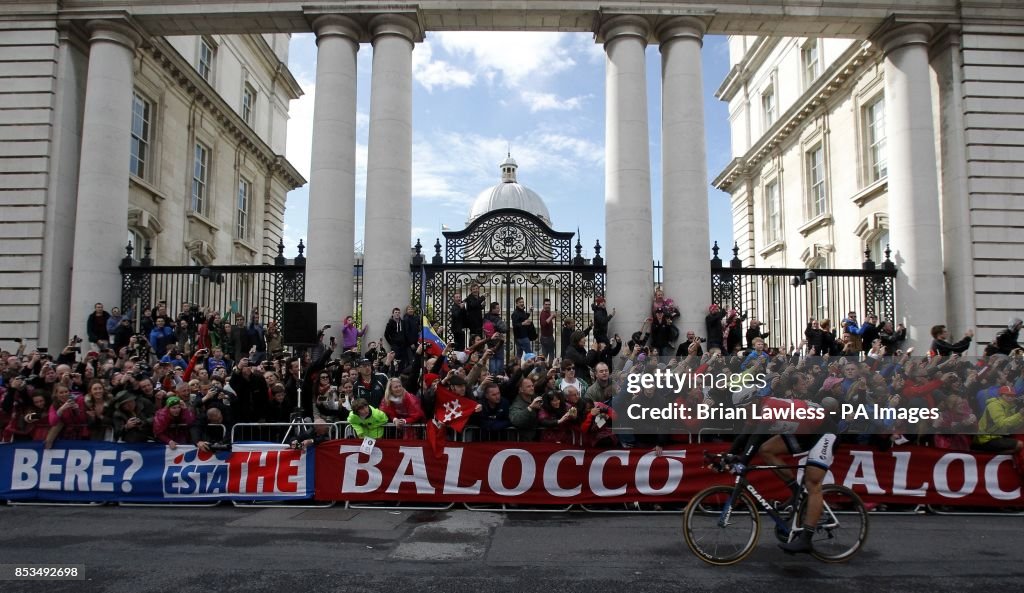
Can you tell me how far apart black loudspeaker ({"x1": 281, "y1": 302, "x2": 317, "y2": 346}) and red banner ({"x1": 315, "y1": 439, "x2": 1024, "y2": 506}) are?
10.4 ft

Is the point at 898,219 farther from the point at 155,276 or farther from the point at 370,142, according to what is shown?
the point at 155,276

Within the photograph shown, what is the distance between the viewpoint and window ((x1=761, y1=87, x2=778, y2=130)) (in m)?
30.3

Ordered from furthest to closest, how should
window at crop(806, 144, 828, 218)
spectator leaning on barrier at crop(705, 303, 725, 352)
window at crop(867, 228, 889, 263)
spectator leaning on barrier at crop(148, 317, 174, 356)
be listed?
window at crop(806, 144, 828, 218), window at crop(867, 228, 889, 263), spectator leaning on barrier at crop(705, 303, 725, 352), spectator leaning on barrier at crop(148, 317, 174, 356)

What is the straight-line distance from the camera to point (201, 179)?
25.9m

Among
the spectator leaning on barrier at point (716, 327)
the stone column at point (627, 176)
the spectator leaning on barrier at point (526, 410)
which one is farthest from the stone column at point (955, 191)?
the spectator leaning on barrier at point (526, 410)

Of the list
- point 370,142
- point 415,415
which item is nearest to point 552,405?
point 415,415

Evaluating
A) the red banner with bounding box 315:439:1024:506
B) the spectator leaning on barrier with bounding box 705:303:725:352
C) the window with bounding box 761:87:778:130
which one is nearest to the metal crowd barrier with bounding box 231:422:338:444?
the red banner with bounding box 315:439:1024:506

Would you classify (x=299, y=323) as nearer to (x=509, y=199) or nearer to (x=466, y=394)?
(x=466, y=394)

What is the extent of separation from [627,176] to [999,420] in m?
9.24

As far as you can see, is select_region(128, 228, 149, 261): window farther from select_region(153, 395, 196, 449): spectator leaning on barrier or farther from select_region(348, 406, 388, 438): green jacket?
select_region(348, 406, 388, 438): green jacket

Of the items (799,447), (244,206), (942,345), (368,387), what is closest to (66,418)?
(368,387)

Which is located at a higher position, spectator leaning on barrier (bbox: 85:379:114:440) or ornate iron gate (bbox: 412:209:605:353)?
ornate iron gate (bbox: 412:209:605:353)

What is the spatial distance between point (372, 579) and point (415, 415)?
3.90 metres

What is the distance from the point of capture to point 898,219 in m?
17.2
